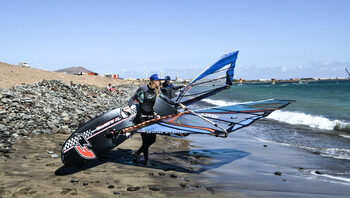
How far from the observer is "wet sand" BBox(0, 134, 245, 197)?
4824 mm

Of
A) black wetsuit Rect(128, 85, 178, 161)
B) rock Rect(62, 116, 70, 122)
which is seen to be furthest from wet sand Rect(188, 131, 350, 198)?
rock Rect(62, 116, 70, 122)

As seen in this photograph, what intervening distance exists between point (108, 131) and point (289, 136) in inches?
332

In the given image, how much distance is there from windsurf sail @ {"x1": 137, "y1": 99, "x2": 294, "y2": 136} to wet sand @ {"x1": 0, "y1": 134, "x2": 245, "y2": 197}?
0.92 meters

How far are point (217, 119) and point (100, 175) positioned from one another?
411 cm

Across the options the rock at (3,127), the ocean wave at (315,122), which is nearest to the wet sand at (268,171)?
the rock at (3,127)

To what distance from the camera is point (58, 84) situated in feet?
72.0

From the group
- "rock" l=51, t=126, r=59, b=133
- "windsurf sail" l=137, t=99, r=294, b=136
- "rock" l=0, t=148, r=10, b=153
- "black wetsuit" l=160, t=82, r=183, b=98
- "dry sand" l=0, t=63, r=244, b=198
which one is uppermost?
"black wetsuit" l=160, t=82, r=183, b=98

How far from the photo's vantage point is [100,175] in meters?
5.74

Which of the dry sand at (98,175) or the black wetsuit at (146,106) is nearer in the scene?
the dry sand at (98,175)

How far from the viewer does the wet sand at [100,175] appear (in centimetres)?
482

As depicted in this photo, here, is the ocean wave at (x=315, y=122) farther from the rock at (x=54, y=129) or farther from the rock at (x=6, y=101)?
the rock at (x=6, y=101)

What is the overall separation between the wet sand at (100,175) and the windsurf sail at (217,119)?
3.03ft

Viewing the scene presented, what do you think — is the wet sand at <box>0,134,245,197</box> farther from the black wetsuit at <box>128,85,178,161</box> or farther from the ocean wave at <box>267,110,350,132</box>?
the ocean wave at <box>267,110,350,132</box>

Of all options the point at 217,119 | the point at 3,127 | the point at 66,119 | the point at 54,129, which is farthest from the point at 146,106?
the point at 66,119
